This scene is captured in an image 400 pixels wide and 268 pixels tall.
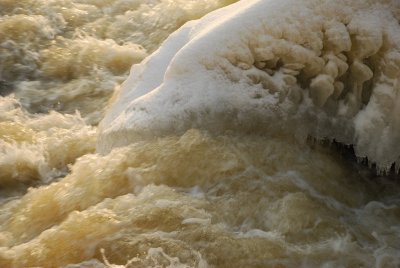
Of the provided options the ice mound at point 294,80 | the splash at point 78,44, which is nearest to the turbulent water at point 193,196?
the ice mound at point 294,80

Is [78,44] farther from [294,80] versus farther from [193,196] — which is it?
[193,196]

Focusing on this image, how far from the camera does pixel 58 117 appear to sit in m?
6.00

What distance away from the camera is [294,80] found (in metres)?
4.61

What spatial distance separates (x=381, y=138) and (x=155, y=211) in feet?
6.69

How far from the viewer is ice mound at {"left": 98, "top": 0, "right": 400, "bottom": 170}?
14.8 feet

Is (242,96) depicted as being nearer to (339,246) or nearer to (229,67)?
(229,67)

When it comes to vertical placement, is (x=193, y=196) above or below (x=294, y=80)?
below

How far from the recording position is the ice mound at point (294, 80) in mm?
4520

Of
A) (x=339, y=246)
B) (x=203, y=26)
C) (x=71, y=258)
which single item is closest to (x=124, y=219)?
(x=71, y=258)

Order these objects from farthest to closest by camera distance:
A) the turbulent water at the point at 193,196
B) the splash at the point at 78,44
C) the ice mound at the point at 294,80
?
the splash at the point at 78,44 → the ice mound at the point at 294,80 → the turbulent water at the point at 193,196

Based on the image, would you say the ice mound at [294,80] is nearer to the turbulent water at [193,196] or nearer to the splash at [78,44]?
the turbulent water at [193,196]

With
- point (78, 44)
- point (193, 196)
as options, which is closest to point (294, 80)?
point (193, 196)

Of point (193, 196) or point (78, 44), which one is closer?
point (193, 196)

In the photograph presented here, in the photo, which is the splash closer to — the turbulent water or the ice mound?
the turbulent water
